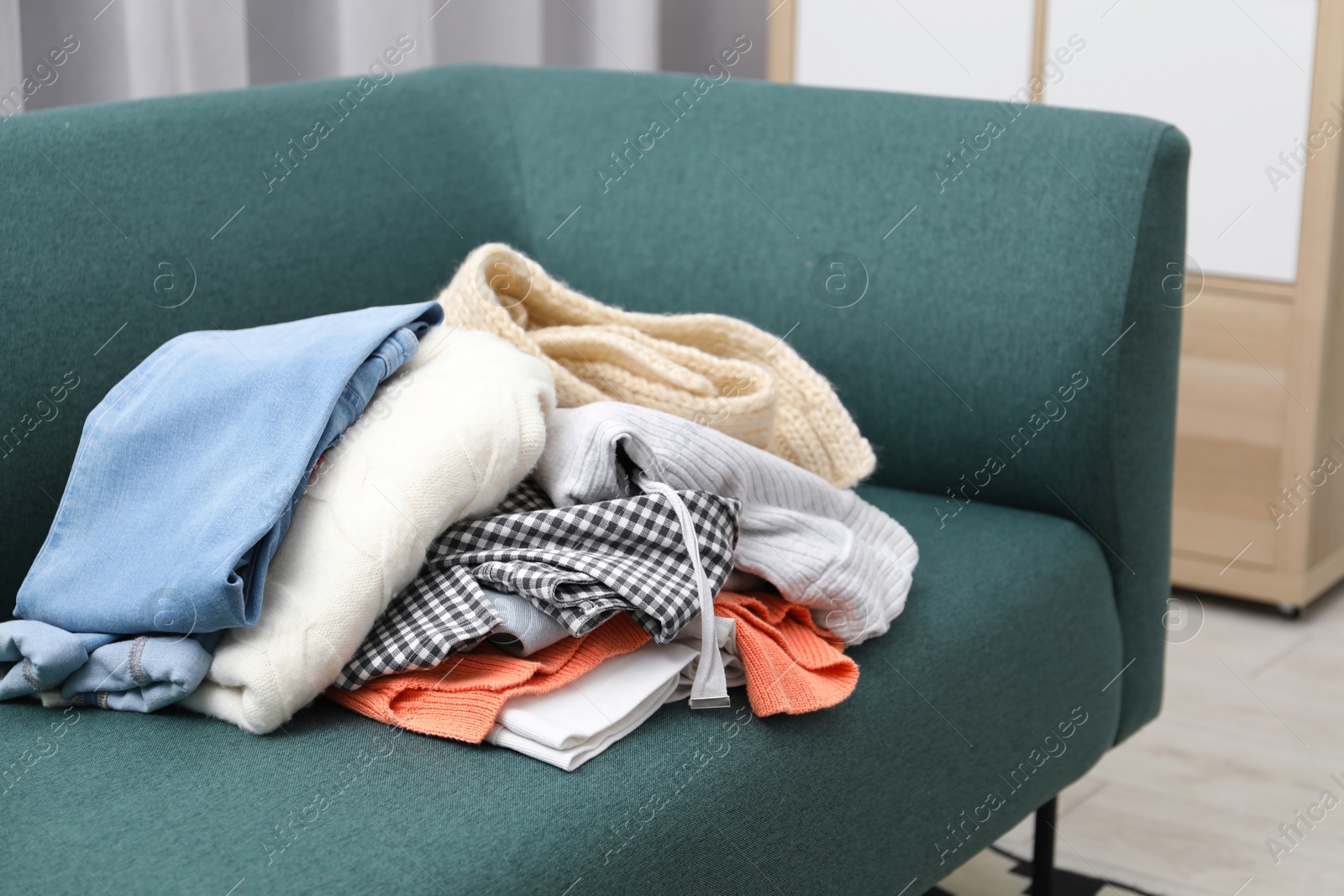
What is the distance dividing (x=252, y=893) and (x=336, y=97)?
84 centimetres

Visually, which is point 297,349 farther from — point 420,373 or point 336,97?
point 336,97

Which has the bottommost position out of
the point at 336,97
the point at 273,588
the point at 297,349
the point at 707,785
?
the point at 707,785

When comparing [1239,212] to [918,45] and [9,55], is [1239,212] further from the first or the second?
[9,55]

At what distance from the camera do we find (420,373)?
90cm

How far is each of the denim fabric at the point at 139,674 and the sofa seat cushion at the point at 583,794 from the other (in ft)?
0.04

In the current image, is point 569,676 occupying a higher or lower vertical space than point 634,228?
lower

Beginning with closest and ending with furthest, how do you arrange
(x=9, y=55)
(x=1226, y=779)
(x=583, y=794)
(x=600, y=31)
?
(x=583, y=794)
(x=9, y=55)
(x=1226, y=779)
(x=600, y=31)

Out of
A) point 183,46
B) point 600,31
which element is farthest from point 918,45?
point 183,46

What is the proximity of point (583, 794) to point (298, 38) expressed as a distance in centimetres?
141

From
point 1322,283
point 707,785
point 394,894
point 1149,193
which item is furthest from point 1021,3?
point 394,894

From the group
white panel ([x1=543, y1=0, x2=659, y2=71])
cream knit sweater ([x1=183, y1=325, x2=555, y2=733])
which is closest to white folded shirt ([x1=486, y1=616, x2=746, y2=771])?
cream knit sweater ([x1=183, y1=325, x2=555, y2=733])

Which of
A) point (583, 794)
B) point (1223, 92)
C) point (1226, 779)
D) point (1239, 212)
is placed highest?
point (1223, 92)

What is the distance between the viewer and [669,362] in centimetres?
102

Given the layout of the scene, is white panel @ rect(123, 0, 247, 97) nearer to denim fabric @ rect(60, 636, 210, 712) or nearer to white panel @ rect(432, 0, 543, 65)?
white panel @ rect(432, 0, 543, 65)
